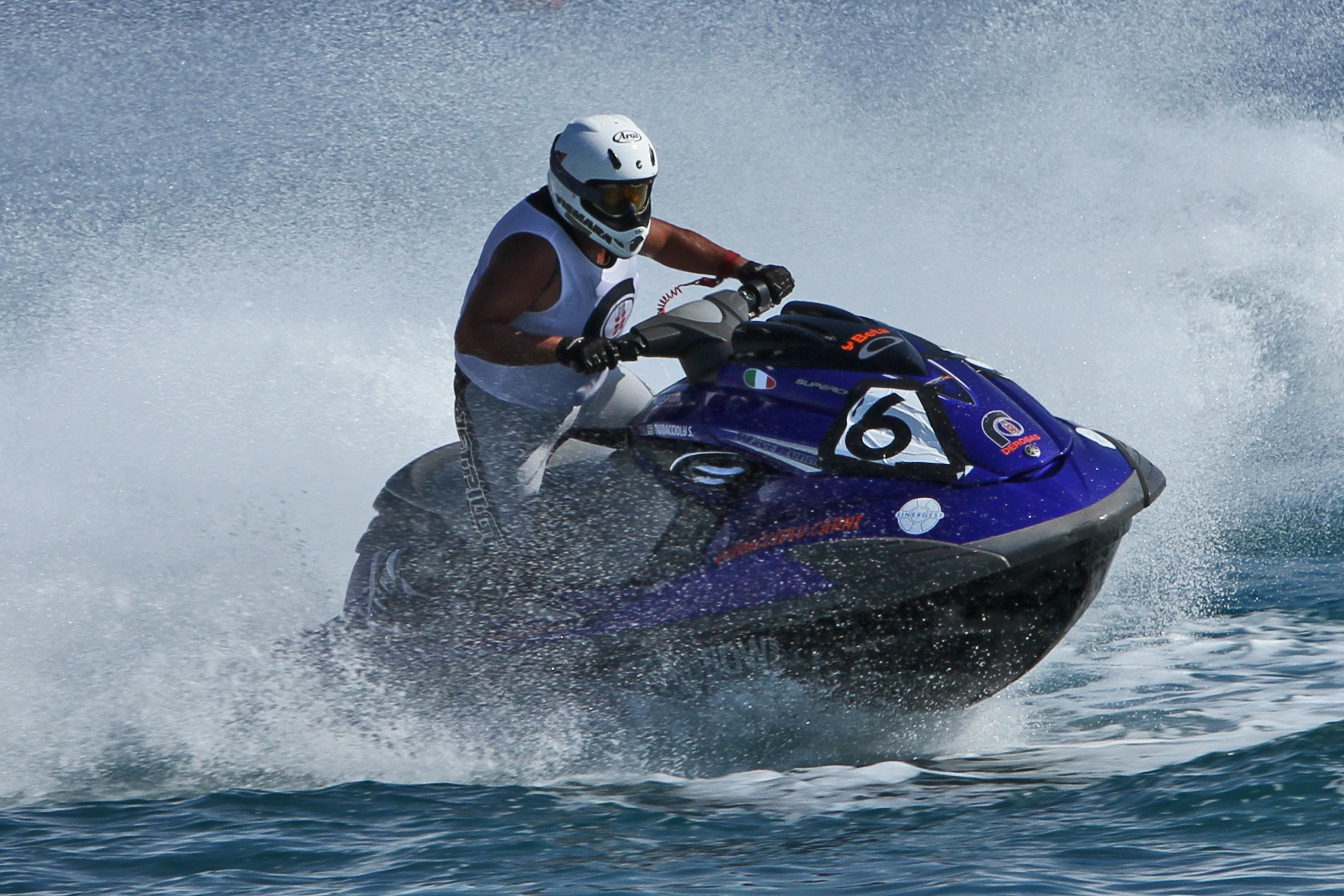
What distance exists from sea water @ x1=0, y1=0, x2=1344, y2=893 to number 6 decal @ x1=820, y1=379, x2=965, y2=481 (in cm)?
71

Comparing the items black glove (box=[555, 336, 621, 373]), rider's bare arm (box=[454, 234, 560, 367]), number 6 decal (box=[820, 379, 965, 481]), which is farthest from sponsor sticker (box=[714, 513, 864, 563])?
rider's bare arm (box=[454, 234, 560, 367])

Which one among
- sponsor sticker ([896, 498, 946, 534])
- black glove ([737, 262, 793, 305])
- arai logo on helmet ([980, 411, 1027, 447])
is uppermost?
black glove ([737, 262, 793, 305])

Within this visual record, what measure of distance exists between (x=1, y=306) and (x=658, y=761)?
6867 millimetres

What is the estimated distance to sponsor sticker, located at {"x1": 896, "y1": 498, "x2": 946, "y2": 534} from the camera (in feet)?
11.6

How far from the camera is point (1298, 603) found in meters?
5.14

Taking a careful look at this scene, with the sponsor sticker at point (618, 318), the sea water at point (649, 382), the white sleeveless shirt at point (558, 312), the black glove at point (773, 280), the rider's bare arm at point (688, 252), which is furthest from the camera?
the rider's bare arm at point (688, 252)

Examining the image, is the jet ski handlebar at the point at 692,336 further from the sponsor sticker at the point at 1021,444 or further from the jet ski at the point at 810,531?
the sponsor sticker at the point at 1021,444

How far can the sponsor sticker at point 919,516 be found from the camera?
3547mm

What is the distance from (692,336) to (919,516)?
779 mm

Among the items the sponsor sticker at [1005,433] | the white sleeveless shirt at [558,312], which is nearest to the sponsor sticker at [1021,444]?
the sponsor sticker at [1005,433]

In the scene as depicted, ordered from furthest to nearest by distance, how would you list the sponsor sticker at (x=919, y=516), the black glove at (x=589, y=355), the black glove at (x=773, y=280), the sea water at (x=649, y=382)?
the black glove at (x=773, y=280)
the black glove at (x=589, y=355)
the sponsor sticker at (x=919, y=516)
the sea water at (x=649, y=382)

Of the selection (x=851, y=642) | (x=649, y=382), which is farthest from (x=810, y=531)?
(x=649, y=382)

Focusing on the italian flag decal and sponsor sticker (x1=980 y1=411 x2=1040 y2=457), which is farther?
the italian flag decal

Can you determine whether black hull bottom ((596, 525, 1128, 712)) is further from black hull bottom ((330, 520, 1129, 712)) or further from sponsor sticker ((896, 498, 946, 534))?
sponsor sticker ((896, 498, 946, 534))
